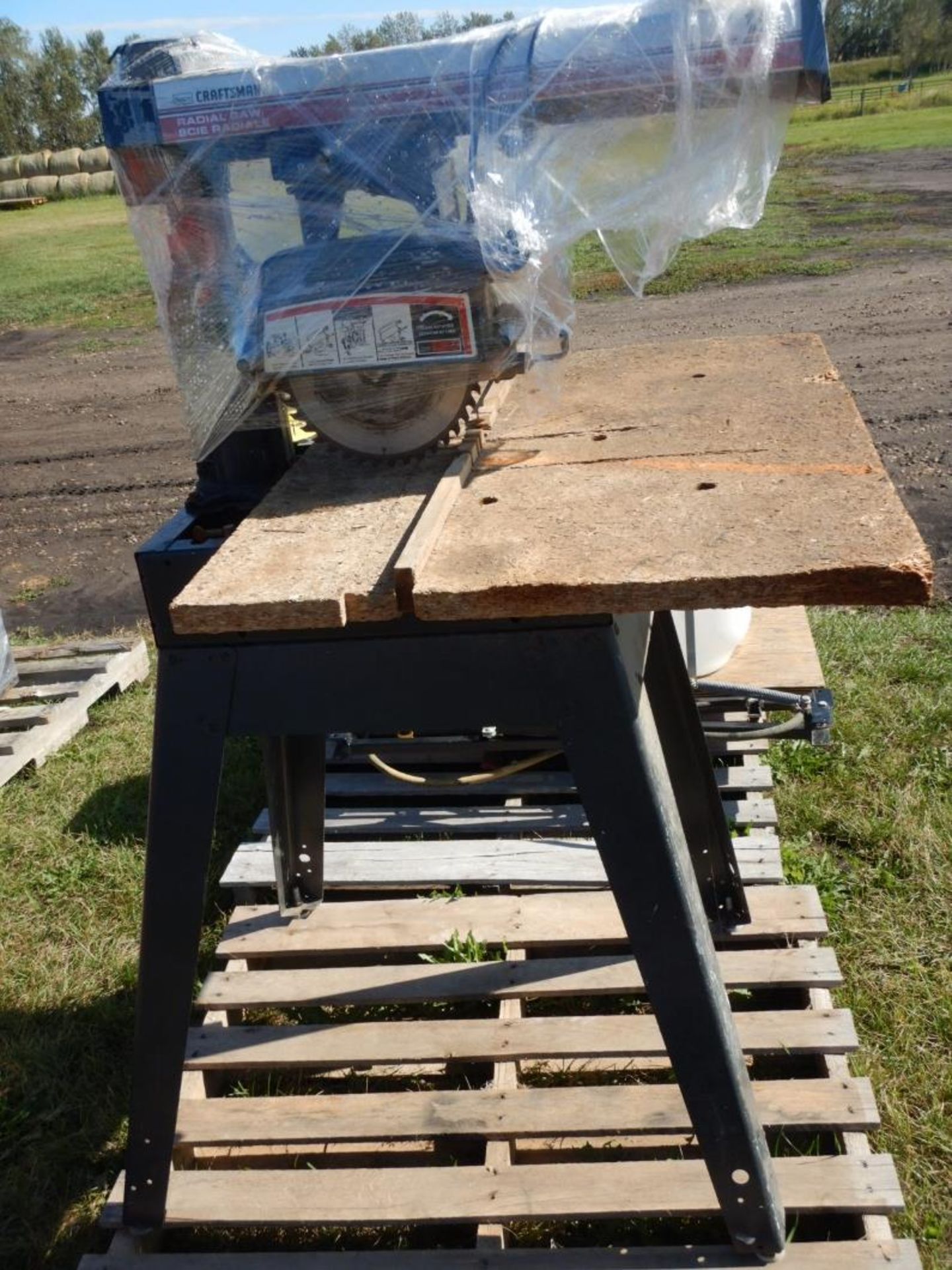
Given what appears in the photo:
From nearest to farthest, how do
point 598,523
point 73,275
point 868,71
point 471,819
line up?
point 598,523, point 471,819, point 73,275, point 868,71

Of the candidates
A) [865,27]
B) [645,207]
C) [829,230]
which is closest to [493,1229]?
[645,207]

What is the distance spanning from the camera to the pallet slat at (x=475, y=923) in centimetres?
265

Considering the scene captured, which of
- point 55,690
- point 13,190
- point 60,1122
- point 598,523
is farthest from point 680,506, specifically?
point 13,190

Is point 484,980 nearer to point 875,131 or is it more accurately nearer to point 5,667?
point 5,667

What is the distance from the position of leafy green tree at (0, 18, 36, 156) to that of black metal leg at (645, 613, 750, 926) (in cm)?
3748

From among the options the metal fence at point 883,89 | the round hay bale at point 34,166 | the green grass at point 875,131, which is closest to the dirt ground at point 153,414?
the green grass at point 875,131

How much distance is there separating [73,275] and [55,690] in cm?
1191

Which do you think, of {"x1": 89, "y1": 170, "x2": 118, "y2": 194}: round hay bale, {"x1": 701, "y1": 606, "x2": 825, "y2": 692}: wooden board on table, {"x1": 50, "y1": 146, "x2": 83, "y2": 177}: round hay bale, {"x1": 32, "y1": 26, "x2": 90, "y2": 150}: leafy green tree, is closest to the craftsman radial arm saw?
{"x1": 701, "y1": 606, "x2": 825, "y2": 692}: wooden board on table

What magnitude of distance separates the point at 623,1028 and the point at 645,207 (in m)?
1.53

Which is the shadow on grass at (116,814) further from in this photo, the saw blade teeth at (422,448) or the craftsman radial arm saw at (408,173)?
the craftsman radial arm saw at (408,173)

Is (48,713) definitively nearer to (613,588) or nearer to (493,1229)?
(493,1229)

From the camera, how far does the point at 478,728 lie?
5.66ft

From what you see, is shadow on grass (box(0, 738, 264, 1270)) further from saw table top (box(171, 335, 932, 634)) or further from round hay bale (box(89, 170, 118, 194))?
round hay bale (box(89, 170, 118, 194))

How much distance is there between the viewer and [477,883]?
291 cm
